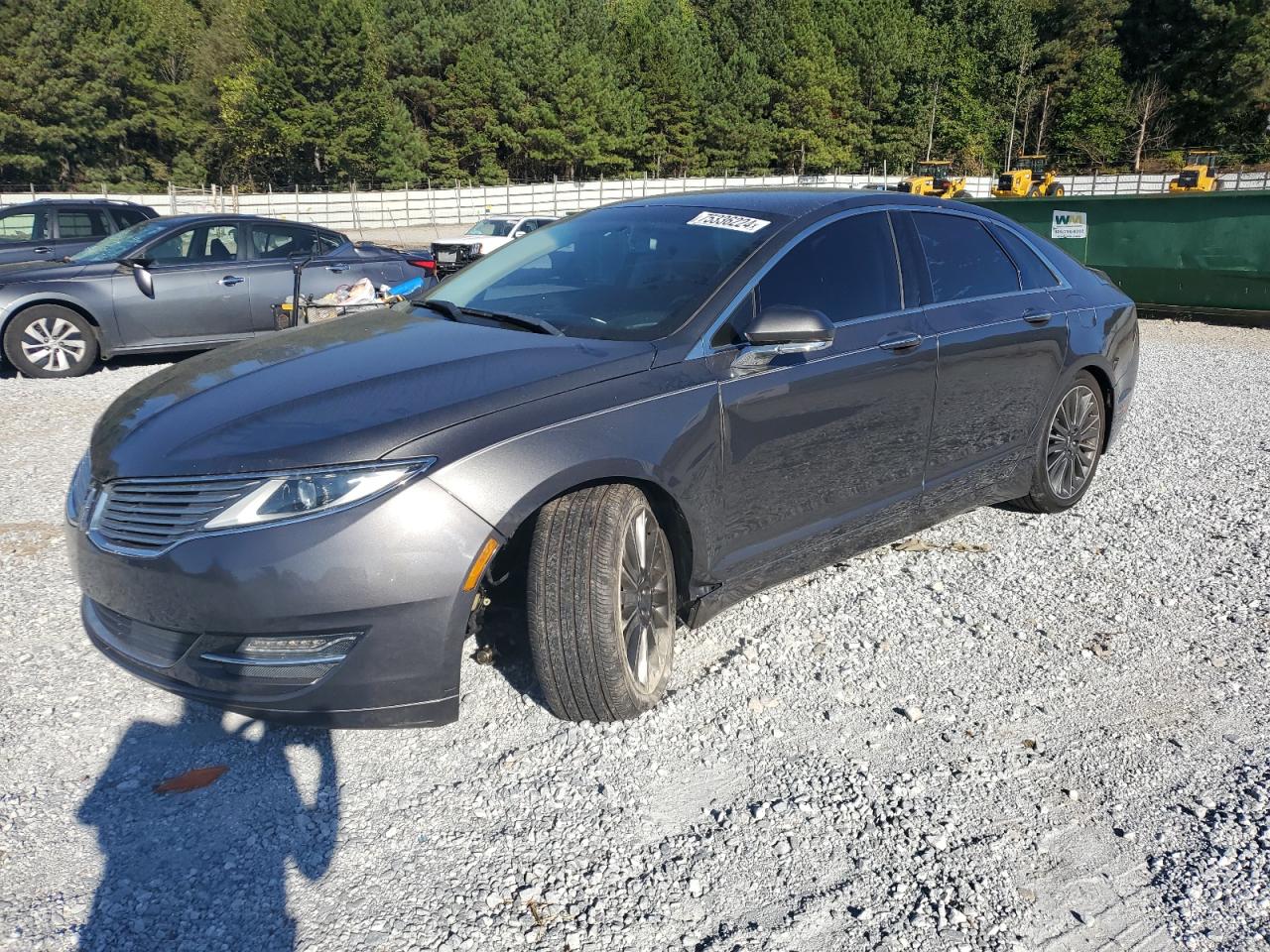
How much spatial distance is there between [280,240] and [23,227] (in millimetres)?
4902

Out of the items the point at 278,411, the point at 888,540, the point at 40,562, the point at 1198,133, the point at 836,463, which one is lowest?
the point at 40,562

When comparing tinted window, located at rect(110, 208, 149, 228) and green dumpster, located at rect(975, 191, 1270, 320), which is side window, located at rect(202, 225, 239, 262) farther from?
green dumpster, located at rect(975, 191, 1270, 320)

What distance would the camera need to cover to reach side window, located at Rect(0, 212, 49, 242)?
12.8 metres

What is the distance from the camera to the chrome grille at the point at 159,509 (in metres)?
2.65

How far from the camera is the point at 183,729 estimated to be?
3.17m

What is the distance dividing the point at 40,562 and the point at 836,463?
3647 mm

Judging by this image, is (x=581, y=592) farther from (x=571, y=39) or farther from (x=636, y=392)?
(x=571, y=39)

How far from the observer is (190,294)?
9844mm

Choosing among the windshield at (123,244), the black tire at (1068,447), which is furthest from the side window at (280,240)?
the black tire at (1068,447)

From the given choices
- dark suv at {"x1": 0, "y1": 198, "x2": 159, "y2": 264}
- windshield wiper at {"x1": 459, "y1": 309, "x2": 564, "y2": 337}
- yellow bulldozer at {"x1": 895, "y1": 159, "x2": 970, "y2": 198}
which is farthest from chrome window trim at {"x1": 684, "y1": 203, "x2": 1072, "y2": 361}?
yellow bulldozer at {"x1": 895, "y1": 159, "x2": 970, "y2": 198}

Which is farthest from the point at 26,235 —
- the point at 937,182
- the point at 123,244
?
the point at 937,182

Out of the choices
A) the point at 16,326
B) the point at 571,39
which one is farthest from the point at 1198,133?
the point at 16,326

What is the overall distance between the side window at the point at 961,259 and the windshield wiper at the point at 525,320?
1735 millimetres

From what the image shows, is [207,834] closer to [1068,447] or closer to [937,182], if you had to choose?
[1068,447]
